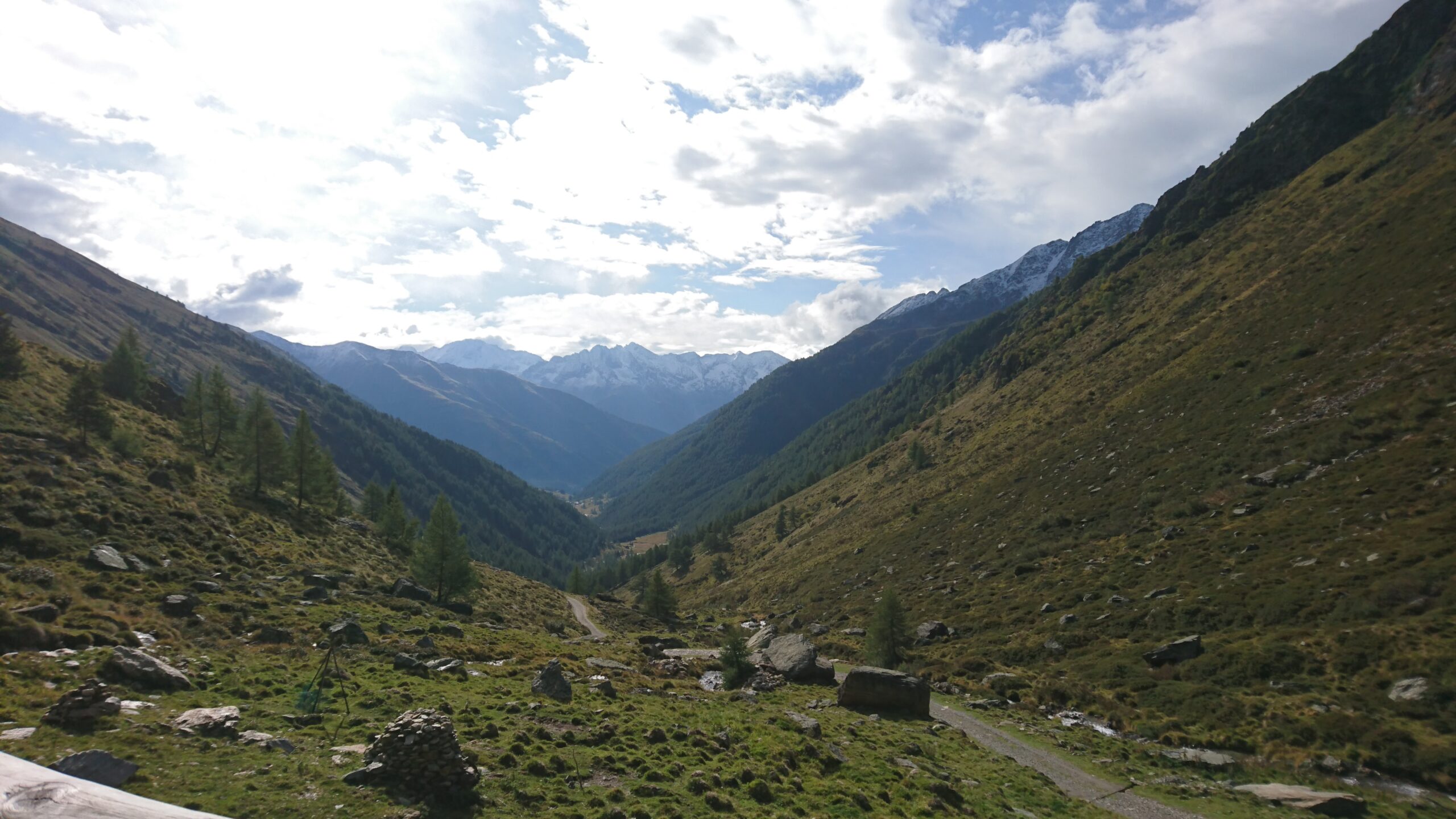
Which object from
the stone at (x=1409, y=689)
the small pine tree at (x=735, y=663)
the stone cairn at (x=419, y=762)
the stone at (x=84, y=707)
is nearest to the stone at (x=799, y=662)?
→ the small pine tree at (x=735, y=663)

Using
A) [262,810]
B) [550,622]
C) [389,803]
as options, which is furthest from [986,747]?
[550,622]

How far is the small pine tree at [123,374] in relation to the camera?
73062 mm

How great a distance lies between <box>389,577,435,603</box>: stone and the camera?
53812 mm

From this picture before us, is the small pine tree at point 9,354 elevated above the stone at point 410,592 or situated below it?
above

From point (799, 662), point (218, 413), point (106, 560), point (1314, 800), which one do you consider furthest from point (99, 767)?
point (218, 413)

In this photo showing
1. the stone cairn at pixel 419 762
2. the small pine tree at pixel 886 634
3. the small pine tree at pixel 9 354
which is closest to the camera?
the stone cairn at pixel 419 762

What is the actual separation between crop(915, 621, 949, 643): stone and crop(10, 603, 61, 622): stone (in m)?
60.0

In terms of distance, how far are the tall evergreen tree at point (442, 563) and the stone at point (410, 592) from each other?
652 cm

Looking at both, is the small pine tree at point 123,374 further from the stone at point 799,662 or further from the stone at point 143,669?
the stone at point 799,662

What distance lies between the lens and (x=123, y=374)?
74438 millimetres

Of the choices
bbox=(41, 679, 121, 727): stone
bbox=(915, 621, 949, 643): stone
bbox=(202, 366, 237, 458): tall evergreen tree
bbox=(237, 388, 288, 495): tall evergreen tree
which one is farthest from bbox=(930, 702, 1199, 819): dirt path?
bbox=(202, 366, 237, 458): tall evergreen tree

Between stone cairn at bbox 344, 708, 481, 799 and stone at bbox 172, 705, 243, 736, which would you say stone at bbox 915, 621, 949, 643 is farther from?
stone at bbox 172, 705, 243, 736

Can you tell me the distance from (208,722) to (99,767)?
16.7 ft

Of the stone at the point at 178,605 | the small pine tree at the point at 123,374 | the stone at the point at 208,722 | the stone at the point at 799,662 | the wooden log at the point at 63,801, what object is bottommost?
the stone at the point at 799,662
